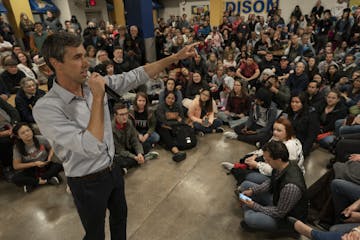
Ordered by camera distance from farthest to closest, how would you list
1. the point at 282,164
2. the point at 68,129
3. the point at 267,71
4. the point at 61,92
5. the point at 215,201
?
the point at 267,71 → the point at 215,201 → the point at 282,164 → the point at 61,92 → the point at 68,129

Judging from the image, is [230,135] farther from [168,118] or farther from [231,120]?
[168,118]

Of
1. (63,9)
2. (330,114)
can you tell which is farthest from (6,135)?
(63,9)

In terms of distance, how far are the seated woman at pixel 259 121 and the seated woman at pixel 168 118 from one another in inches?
34.5

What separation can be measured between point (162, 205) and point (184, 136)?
1276 mm

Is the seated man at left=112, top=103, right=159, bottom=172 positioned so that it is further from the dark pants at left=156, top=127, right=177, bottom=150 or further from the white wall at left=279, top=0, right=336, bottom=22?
the white wall at left=279, top=0, right=336, bottom=22

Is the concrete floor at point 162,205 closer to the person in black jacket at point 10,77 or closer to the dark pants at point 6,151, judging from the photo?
the dark pants at point 6,151

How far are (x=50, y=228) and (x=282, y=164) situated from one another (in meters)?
2.28

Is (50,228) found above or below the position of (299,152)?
below

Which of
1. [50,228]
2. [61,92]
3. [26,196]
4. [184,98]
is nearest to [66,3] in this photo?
[184,98]

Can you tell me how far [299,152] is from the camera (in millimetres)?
2496

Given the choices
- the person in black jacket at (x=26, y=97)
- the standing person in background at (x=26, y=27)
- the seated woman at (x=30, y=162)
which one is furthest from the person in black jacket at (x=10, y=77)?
the standing person in background at (x=26, y=27)

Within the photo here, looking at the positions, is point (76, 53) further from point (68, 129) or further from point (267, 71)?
point (267, 71)

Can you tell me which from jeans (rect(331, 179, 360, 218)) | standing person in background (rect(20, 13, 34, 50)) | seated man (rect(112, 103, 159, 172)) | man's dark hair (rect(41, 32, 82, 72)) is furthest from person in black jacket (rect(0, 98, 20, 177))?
standing person in background (rect(20, 13, 34, 50))

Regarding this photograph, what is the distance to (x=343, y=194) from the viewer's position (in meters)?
2.12
